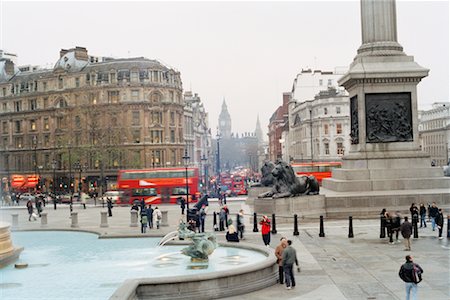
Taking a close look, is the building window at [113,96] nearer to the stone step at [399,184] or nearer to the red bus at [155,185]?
the red bus at [155,185]

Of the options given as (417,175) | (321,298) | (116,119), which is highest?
(116,119)

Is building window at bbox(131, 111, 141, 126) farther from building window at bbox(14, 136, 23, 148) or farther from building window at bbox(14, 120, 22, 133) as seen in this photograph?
building window at bbox(14, 120, 22, 133)

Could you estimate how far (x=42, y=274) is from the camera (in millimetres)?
16344

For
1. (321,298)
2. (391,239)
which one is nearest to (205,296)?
(321,298)

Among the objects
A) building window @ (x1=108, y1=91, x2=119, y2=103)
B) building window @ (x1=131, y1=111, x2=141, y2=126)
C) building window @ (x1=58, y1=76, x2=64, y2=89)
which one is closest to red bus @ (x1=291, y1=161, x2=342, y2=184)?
building window @ (x1=131, y1=111, x2=141, y2=126)

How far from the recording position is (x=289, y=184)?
94.6 feet

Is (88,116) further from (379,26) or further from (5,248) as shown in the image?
(5,248)

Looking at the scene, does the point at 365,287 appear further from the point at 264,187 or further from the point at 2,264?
the point at 264,187

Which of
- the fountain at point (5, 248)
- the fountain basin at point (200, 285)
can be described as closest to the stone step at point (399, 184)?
the fountain basin at point (200, 285)

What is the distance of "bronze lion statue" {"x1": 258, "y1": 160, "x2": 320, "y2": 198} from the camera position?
94.0ft

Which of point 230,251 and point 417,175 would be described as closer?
point 230,251

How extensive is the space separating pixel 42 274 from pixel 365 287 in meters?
8.89

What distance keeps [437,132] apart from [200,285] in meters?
99.4

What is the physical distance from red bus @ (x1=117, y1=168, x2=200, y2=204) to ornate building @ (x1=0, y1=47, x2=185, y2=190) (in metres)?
22.4
